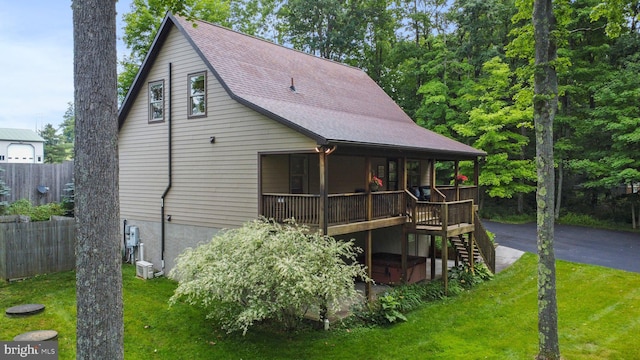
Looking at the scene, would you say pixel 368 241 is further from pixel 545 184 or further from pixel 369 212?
pixel 545 184

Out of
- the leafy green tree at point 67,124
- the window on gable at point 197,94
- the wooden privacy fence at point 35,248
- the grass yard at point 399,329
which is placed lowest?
the grass yard at point 399,329

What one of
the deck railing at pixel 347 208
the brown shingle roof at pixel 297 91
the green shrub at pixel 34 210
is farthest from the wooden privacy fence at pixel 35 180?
the deck railing at pixel 347 208

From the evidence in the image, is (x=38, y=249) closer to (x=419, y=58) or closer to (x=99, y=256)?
(x=99, y=256)

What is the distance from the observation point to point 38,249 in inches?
498

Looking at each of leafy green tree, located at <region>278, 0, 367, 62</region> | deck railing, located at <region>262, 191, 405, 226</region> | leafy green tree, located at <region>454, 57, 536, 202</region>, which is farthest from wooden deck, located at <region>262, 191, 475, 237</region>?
leafy green tree, located at <region>278, 0, 367, 62</region>

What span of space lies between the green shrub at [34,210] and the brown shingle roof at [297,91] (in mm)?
8678

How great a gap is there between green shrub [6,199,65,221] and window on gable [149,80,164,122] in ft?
20.4

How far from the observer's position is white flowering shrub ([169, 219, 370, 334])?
8.14 metres

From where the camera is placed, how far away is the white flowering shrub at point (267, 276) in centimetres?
814

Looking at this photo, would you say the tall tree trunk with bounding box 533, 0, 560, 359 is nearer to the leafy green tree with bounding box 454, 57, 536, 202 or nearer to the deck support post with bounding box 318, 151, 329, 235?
the deck support post with bounding box 318, 151, 329, 235

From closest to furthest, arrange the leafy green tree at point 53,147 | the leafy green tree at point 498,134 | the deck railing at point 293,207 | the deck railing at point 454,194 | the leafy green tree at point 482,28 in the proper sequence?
the deck railing at point 293,207 < the deck railing at point 454,194 < the leafy green tree at point 498,134 < the leafy green tree at point 482,28 < the leafy green tree at point 53,147

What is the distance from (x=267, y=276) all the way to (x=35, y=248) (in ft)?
29.2

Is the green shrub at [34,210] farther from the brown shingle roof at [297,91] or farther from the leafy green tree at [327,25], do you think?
the leafy green tree at [327,25]

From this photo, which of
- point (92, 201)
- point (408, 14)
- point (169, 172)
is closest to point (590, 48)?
point (408, 14)
